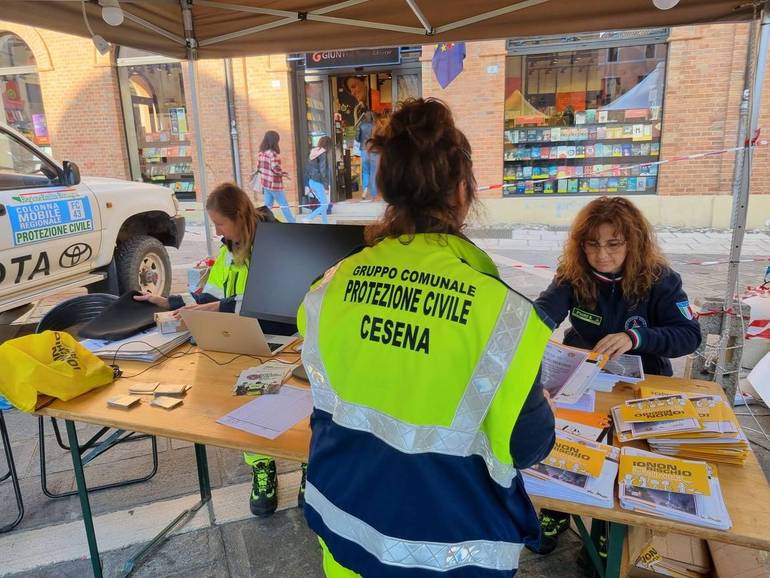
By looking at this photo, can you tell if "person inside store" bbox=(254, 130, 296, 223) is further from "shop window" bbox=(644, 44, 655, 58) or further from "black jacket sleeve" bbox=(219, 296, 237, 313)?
"black jacket sleeve" bbox=(219, 296, 237, 313)

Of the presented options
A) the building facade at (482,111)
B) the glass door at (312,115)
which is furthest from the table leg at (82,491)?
the glass door at (312,115)

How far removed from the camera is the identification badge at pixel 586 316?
254cm

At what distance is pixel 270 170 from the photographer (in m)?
9.51

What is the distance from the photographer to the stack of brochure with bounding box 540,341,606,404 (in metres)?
1.88

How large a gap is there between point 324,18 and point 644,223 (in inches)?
86.5

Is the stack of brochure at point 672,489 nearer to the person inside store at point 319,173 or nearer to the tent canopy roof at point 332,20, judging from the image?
the tent canopy roof at point 332,20

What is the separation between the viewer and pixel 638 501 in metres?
1.34

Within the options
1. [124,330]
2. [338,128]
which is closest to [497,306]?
[124,330]

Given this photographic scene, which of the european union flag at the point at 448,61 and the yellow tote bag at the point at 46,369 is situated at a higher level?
the european union flag at the point at 448,61

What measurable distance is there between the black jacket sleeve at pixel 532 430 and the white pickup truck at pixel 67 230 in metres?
Result: 4.33

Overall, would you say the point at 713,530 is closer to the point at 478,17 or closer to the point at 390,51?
the point at 478,17

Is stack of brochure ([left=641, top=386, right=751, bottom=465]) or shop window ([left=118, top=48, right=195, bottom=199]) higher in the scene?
shop window ([left=118, top=48, right=195, bottom=199])

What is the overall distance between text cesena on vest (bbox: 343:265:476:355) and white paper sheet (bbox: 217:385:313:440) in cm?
76

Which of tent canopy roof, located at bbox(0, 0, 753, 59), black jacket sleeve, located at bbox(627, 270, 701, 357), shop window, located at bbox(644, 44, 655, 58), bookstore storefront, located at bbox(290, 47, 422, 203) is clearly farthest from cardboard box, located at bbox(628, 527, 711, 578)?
bookstore storefront, located at bbox(290, 47, 422, 203)
